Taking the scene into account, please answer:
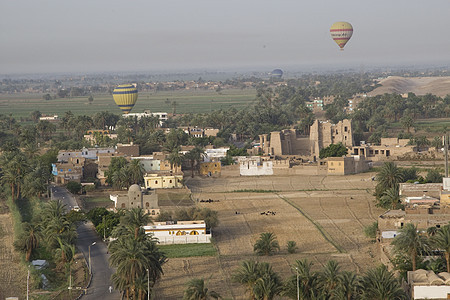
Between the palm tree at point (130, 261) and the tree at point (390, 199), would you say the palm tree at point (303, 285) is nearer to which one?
the palm tree at point (130, 261)

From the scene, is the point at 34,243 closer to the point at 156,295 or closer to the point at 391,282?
the point at 156,295

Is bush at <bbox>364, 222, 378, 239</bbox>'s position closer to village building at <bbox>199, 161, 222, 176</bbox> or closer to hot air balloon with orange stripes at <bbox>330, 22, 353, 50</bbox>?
village building at <bbox>199, 161, 222, 176</bbox>

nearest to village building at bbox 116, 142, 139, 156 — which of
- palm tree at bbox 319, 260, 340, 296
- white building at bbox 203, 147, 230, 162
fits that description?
white building at bbox 203, 147, 230, 162

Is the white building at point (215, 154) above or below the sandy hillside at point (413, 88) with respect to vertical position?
above

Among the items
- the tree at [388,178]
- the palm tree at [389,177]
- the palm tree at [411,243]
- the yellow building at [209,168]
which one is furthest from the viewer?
the yellow building at [209,168]

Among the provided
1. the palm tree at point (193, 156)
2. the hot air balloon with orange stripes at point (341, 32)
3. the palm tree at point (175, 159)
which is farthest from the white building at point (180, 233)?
the hot air balloon with orange stripes at point (341, 32)

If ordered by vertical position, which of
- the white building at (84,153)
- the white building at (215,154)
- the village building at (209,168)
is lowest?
the village building at (209,168)
